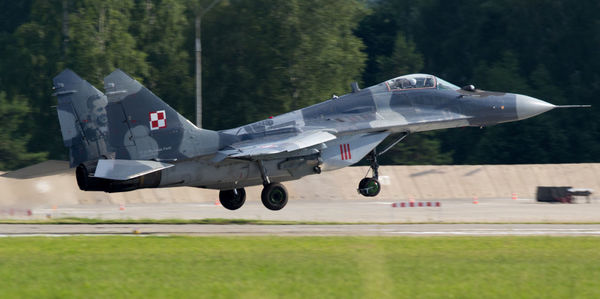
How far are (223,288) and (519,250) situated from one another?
7.44 meters

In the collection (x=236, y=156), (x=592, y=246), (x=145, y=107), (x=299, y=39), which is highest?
(x=299, y=39)

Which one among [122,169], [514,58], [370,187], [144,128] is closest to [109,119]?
[144,128]

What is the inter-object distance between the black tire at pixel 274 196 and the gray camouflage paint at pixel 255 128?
0.36m

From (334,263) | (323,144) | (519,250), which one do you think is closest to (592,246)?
(519,250)

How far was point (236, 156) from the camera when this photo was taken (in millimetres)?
21797

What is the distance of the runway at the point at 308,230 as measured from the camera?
20703 mm

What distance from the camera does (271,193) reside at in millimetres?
23219

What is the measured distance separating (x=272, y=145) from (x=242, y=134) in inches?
59.5

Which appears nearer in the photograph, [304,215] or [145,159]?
[145,159]

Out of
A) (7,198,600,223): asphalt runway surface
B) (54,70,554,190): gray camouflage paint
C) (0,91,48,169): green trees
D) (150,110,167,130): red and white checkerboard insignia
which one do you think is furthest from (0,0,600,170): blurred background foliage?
(150,110,167,130): red and white checkerboard insignia

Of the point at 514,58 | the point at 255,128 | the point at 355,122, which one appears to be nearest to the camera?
the point at 255,128

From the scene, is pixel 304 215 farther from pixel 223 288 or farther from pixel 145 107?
pixel 223 288

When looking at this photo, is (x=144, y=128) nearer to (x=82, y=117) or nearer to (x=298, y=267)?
(x=82, y=117)

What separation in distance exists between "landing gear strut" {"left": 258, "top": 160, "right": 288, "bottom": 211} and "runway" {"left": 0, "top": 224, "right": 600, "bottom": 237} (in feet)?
2.22
